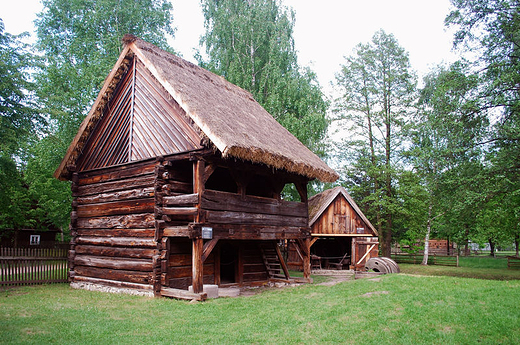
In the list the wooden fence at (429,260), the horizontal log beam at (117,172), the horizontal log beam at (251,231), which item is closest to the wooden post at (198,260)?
the horizontal log beam at (251,231)

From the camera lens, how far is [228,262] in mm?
16328

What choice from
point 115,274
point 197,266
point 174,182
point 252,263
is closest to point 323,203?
point 252,263

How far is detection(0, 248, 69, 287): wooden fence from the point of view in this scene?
1443cm

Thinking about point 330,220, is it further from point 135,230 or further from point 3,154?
point 3,154

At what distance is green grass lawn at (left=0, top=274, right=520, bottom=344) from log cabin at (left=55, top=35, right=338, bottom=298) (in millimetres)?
1834

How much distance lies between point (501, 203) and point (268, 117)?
10.8 meters

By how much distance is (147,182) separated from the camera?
12844 millimetres

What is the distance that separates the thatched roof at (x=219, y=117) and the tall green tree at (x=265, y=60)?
787 centimetres

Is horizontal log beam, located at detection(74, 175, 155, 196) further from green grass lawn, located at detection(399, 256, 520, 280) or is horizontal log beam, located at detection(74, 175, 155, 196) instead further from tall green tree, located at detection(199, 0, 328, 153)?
green grass lawn, located at detection(399, 256, 520, 280)

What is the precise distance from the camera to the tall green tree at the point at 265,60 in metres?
25.2

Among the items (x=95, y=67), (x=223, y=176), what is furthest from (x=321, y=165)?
(x=95, y=67)

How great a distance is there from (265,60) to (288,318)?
21.4 m


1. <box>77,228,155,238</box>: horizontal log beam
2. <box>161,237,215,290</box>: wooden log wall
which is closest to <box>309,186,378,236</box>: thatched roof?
<box>161,237,215,290</box>: wooden log wall

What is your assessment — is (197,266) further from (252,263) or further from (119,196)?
(252,263)
